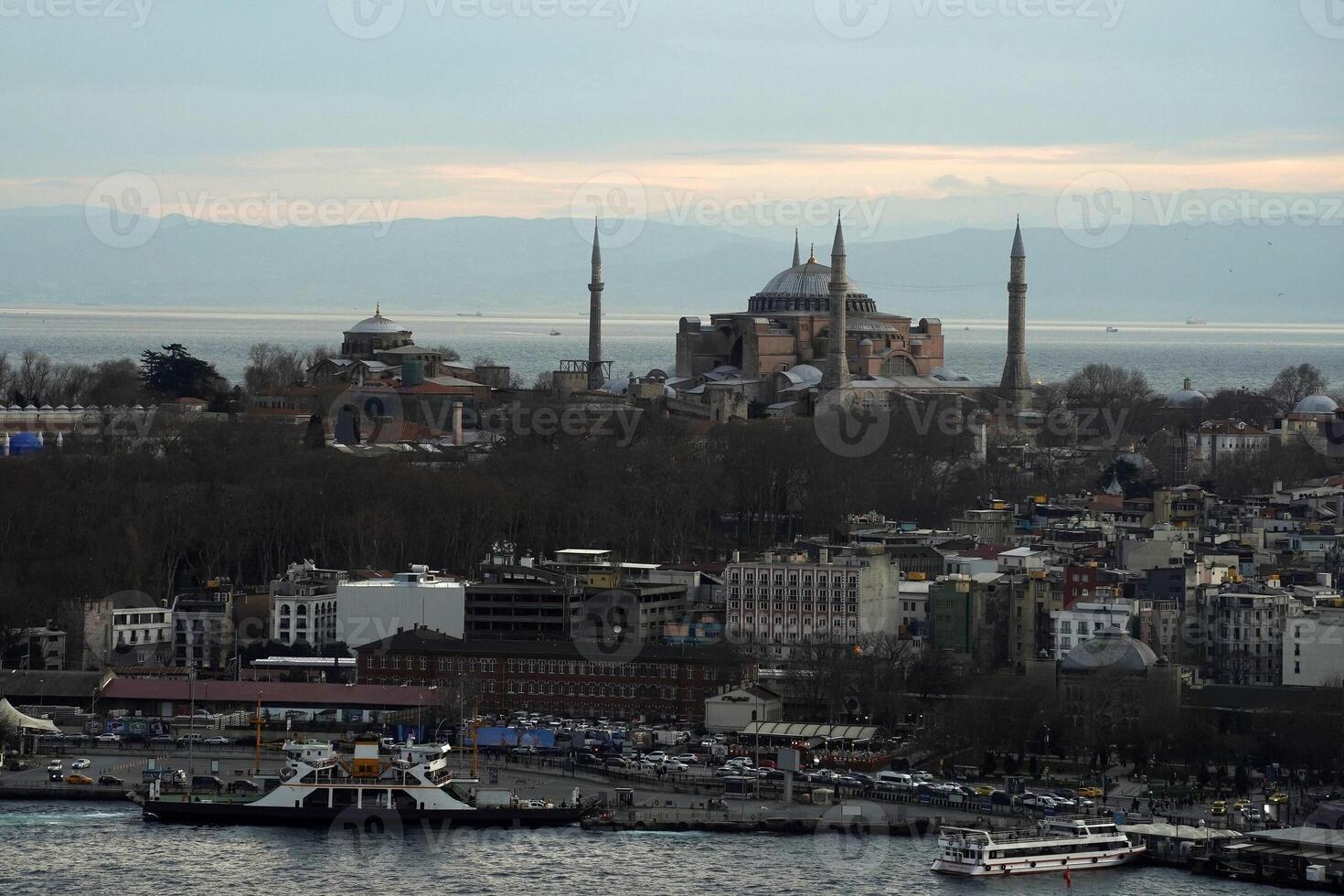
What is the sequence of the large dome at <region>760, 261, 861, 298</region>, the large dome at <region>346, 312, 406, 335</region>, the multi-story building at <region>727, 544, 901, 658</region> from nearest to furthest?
the multi-story building at <region>727, 544, 901, 658</region>
the large dome at <region>760, 261, 861, 298</region>
the large dome at <region>346, 312, 406, 335</region>

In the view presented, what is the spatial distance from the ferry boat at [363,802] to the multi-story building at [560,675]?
18.0 ft

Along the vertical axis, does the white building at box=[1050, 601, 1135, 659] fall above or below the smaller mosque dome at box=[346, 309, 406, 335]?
below

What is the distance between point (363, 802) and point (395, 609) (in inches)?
425

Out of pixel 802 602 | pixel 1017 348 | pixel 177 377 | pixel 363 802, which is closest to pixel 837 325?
pixel 1017 348

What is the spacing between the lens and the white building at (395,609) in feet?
164

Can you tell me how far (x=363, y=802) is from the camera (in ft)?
130

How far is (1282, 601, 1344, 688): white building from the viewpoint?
4616 centimetres

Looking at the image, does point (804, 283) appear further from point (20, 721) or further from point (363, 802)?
point (363, 802)

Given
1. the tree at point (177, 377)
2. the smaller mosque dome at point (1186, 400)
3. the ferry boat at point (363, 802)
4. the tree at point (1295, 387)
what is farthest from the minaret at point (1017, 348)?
the ferry boat at point (363, 802)

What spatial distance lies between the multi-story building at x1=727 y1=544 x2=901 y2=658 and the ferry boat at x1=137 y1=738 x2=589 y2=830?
10.8m

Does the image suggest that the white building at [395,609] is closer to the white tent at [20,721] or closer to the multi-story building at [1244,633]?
the white tent at [20,721]

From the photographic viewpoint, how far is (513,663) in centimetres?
4697

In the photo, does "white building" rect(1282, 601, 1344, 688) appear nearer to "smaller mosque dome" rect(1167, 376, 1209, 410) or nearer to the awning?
the awning

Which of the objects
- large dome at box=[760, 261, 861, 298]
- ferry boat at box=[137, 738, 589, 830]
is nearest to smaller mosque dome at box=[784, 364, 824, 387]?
large dome at box=[760, 261, 861, 298]
